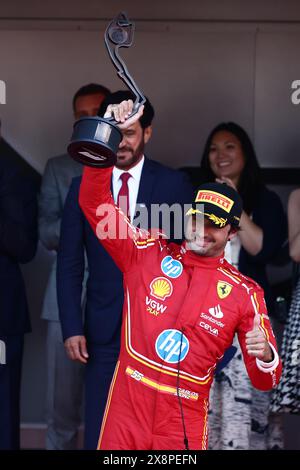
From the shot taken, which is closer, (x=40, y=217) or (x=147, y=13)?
(x=40, y=217)

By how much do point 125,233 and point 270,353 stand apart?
60 cm

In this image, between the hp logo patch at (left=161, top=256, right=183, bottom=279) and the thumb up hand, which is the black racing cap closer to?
the hp logo patch at (left=161, top=256, right=183, bottom=279)

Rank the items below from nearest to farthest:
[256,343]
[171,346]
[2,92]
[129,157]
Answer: [256,343]
[171,346]
[129,157]
[2,92]

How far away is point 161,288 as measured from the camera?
129 inches

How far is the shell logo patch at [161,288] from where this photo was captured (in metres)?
3.27

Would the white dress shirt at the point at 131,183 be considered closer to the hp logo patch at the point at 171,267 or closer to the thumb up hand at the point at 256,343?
the hp logo patch at the point at 171,267

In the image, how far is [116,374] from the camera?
3348 mm

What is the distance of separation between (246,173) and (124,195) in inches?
31.8

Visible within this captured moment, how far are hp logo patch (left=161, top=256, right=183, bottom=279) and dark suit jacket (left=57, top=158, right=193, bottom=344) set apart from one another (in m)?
0.65

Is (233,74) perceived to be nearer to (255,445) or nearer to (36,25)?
(36,25)

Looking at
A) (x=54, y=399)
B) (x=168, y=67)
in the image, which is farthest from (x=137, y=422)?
(x=168, y=67)

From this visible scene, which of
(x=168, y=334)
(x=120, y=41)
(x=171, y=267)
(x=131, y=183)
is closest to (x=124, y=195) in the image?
(x=131, y=183)

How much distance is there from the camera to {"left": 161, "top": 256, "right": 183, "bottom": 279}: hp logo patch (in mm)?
3303

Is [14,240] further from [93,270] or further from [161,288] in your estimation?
[161,288]
